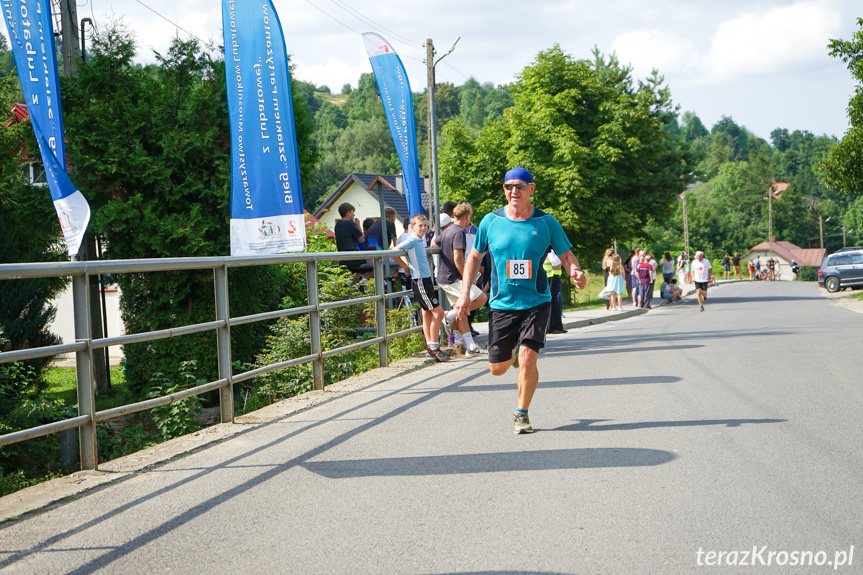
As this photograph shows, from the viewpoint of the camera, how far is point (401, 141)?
631 inches

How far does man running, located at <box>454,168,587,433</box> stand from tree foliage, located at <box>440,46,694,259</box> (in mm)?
29002

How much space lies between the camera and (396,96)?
16062 mm

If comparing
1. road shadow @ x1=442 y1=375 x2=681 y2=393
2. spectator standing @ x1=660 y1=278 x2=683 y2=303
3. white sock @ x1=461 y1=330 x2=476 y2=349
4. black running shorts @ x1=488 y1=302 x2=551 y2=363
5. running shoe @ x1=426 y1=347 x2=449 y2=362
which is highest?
black running shorts @ x1=488 y1=302 x2=551 y2=363

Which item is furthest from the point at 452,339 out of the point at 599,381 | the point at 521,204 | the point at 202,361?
the point at 521,204

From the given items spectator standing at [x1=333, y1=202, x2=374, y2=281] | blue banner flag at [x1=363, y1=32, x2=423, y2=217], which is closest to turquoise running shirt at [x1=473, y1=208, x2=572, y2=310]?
spectator standing at [x1=333, y1=202, x2=374, y2=281]

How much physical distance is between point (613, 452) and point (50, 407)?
6.92 meters

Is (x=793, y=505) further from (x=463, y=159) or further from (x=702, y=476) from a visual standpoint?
(x=463, y=159)

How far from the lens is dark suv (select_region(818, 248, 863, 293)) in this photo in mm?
40625

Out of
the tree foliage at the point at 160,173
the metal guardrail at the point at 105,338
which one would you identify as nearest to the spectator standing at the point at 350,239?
the tree foliage at the point at 160,173

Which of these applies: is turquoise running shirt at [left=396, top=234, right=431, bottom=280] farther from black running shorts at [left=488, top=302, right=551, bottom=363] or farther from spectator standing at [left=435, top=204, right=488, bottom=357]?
black running shorts at [left=488, top=302, right=551, bottom=363]

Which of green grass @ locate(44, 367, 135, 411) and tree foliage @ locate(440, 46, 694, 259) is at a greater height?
tree foliage @ locate(440, 46, 694, 259)

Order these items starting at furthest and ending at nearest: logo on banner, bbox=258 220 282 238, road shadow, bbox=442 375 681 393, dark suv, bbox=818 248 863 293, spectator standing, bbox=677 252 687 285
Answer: dark suv, bbox=818 248 863 293 < spectator standing, bbox=677 252 687 285 < logo on banner, bbox=258 220 282 238 < road shadow, bbox=442 375 681 393

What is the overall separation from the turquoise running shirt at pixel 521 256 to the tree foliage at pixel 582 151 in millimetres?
29008

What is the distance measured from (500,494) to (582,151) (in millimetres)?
32042
